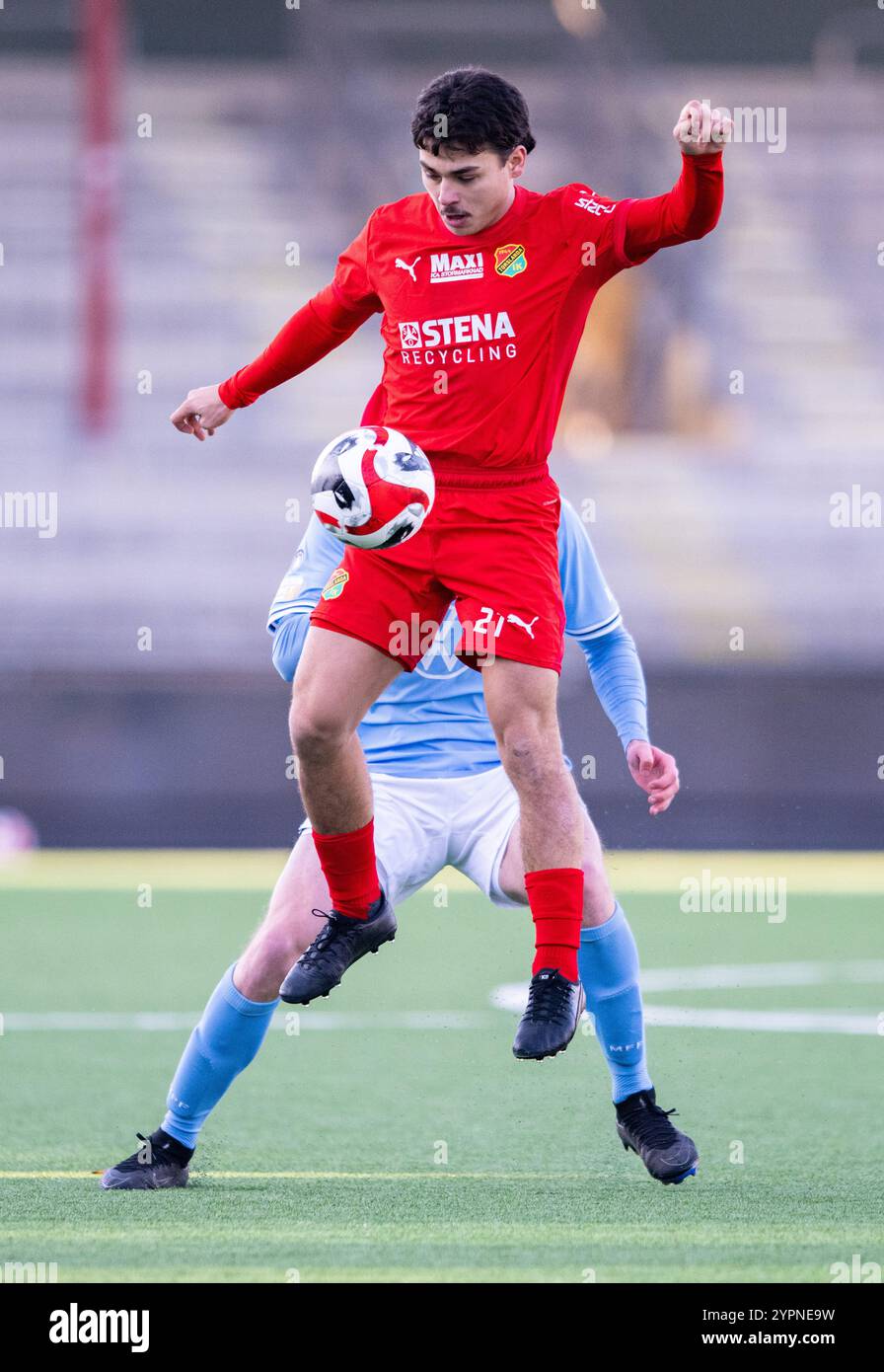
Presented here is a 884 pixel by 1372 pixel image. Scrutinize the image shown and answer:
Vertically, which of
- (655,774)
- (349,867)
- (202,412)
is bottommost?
(349,867)

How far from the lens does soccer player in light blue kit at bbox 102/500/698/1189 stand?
4.55m

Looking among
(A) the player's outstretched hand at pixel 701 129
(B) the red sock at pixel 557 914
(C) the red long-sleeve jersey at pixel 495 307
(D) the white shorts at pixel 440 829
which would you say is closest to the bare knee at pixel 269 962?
(D) the white shorts at pixel 440 829

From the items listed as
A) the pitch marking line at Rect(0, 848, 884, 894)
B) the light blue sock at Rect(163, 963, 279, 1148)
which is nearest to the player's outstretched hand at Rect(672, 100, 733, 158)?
the light blue sock at Rect(163, 963, 279, 1148)

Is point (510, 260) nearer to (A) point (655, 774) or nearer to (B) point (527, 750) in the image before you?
(B) point (527, 750)

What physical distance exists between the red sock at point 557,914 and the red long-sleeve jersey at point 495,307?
88 centimetres

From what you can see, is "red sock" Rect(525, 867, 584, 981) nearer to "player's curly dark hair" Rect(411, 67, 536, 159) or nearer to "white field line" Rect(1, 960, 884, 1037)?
"player's curly dark hair" Rect(411, 67, 536, 159)

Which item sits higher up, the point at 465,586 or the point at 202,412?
the point at 202,412

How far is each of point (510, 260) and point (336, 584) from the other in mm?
794

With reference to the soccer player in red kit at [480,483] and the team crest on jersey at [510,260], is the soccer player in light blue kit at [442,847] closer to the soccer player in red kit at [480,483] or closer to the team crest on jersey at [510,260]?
the soccer player in red kit at [480,483]

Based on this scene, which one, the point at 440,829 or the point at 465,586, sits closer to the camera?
the point at 465,586

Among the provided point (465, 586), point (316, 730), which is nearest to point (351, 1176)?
point (316, 730)

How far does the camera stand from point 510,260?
4379 mm

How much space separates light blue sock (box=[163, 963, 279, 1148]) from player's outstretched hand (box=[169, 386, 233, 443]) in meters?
1.27

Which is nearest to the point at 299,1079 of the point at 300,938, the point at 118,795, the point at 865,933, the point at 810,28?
the point at 300,938
